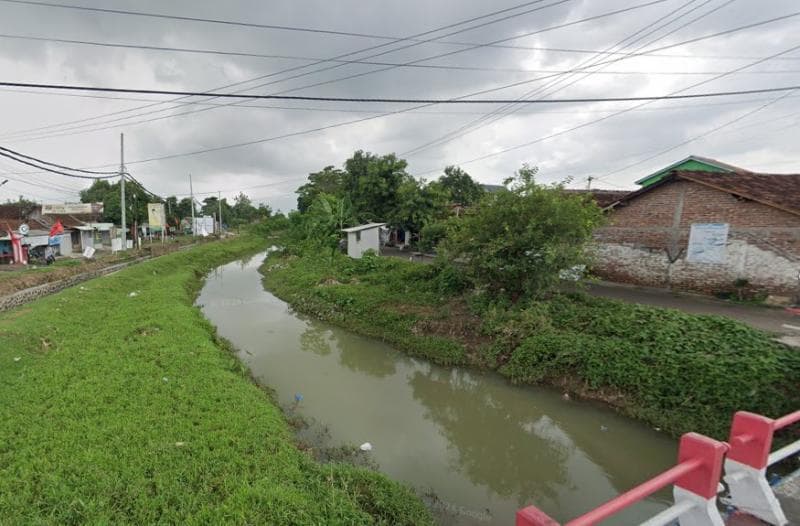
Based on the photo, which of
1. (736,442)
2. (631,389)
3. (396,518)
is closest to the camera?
(736,442)

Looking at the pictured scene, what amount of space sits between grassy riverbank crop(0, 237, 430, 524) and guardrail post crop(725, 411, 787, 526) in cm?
330

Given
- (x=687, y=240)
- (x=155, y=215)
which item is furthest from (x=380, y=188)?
(x=155, y=215)

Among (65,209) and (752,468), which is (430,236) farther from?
(65,209)

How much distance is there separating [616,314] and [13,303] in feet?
65.5

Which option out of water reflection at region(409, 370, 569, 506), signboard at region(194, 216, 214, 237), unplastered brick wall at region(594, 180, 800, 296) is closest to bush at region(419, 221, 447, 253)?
unplastered brick wall at region(594, 180, 800, 296)

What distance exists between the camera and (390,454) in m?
6.36

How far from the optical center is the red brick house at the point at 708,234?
10.9 m

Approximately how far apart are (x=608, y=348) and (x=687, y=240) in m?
7.49

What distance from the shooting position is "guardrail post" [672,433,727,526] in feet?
7.60

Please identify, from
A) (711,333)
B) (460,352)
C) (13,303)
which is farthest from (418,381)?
(13,303)

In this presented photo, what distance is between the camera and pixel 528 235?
9.87 metres

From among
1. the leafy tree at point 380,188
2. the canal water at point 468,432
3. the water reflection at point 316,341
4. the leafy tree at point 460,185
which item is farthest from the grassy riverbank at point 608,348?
the leafy tree at point 460,185

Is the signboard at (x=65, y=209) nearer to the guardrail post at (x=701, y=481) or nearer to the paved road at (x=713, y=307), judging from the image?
the paved road at (x=713, y=307)

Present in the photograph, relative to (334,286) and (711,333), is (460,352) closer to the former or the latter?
(711,333)
